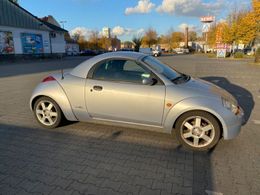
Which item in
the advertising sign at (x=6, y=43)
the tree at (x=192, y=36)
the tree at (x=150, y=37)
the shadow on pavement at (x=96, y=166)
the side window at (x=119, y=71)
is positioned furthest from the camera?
the tree at (x=192, y=36)

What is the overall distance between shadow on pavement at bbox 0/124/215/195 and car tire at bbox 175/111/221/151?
0.18 meters

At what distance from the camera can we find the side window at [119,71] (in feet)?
12.8

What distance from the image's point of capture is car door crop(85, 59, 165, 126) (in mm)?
3723

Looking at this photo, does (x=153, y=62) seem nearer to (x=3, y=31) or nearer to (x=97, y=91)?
(x=97, y=91)

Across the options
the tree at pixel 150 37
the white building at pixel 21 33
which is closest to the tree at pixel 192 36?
the tree at pixel 150 37

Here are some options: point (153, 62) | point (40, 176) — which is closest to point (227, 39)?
point (153, 62)

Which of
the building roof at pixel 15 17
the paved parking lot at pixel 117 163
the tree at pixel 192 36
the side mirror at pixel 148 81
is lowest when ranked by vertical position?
the paved parking lot at pixel 117 163

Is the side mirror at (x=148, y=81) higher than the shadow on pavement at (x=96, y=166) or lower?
higher

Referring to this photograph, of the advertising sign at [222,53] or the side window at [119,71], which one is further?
the advertising sign at [222,53]

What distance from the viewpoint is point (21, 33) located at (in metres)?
30.2

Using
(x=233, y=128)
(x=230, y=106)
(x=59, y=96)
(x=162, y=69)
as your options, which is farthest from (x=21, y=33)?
(x=233, y=128)

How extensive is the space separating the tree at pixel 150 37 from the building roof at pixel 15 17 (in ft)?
149

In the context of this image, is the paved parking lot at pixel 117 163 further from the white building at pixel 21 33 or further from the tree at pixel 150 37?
the tree at pixel 150 37

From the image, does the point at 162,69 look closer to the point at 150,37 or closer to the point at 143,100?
the point at 143,100
